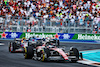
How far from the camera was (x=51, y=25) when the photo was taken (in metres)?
23.1

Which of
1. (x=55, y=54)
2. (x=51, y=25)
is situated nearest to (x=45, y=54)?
(x=55, y=54)

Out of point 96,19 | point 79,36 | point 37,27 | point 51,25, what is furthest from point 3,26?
point 96,19

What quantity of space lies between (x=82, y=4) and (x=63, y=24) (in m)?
4.95

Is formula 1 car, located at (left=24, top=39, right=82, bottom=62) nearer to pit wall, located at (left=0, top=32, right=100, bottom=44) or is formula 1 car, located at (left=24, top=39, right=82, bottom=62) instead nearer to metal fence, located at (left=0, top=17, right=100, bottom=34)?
metal fence, located at (left=0, top=17, right=100, bottom=34)

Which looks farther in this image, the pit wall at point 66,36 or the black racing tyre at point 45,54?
the pit wall at point 66,36

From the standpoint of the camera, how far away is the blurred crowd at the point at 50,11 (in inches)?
920

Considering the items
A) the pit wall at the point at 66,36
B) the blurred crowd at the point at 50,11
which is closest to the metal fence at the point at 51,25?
the blurred crowd at the point at 50,11

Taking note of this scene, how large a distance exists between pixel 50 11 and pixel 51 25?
320cm

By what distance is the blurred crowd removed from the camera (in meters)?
23.4

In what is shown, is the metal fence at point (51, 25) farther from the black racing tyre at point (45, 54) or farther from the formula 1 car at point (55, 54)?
the black racing tyre at point (45, 54)

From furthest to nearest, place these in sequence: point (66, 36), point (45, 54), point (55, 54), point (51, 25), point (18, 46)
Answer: point (66, 36) < point (51, 25) < point (18, 46) < point (55, 54) < point (45, 54)

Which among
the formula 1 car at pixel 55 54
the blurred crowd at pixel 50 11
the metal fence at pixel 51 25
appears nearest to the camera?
the formula 1 car at pixel 55 54

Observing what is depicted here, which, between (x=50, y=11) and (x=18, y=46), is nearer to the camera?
(x=18, y=46)

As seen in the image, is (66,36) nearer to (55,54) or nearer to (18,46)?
(18,46)
